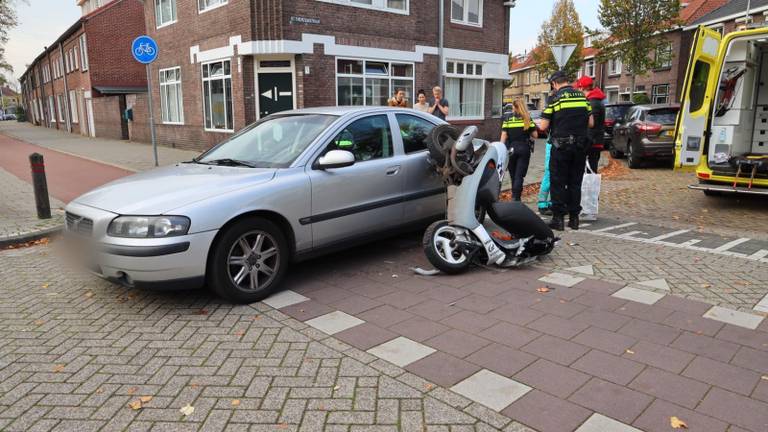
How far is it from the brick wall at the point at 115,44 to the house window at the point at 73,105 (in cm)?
681

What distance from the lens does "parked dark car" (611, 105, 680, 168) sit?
44.9 ft

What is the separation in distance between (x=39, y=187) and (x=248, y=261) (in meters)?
5.11

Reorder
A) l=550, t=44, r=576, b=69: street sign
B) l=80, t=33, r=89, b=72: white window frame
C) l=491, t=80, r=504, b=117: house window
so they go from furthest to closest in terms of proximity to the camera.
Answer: l=80, t=33, r=89, b=72: white window frame → l=491, t=80, r=504, b=117: house window → l=550, t=44, r=576, b=69: street sign

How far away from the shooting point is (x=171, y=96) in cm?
2014

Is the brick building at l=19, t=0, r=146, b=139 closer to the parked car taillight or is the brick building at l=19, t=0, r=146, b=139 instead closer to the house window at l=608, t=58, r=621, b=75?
the parked car taillight

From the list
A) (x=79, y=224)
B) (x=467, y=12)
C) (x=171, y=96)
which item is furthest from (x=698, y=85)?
(x=171, y=96)

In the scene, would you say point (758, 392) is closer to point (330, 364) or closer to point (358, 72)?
point (330, 364)

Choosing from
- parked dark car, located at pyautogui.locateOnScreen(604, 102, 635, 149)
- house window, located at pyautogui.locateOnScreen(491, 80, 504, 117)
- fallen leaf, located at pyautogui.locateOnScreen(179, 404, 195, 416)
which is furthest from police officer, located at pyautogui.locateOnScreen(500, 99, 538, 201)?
house window, located at pyautogui.locateOnScreen(491, 80, 504, 117)

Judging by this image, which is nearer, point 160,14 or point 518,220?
point 518,220

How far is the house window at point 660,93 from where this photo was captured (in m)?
40.0

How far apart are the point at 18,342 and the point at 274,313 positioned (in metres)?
1.84

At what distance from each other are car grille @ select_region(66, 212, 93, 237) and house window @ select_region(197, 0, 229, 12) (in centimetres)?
1258

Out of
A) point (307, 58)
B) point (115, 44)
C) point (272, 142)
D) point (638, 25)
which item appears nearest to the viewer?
point (272, 142)

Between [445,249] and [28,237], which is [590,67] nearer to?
[445,249]
